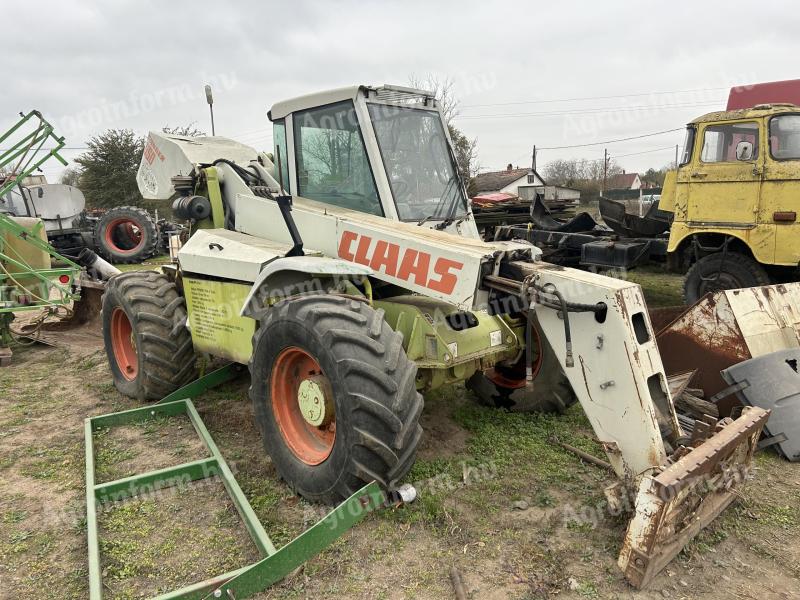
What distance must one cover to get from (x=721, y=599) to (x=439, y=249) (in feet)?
7.08

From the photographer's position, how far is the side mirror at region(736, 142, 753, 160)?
7.35 m

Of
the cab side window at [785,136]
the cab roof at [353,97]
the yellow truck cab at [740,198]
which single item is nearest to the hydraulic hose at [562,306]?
the cab roof at [353,97]

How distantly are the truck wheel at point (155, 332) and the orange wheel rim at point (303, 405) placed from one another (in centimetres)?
167

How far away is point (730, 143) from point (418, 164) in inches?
219

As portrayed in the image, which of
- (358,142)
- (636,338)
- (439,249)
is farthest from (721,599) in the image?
(358,142)

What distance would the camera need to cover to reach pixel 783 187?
704 centimetres

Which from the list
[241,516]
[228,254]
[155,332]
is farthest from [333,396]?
[155,332]

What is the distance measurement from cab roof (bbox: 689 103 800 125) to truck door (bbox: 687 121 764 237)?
0.07 meters

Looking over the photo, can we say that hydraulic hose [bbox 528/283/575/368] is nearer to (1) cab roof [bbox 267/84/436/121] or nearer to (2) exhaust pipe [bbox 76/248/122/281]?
(1) cab roof [bbox 267/84/436/121]

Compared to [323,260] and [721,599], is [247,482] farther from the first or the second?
[721,599]

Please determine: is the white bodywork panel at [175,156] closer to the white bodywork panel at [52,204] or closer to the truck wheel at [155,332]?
the truck wheel at [155,332]

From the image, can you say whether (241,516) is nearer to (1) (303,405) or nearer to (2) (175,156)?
(1) (303,405)

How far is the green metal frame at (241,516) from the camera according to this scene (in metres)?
2.53

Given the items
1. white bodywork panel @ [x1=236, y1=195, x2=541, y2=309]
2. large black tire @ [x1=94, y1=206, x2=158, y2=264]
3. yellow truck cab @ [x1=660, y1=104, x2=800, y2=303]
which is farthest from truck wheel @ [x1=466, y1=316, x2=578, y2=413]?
large black tire @ [x1=94, y1=206, x2=158, y2=264]
